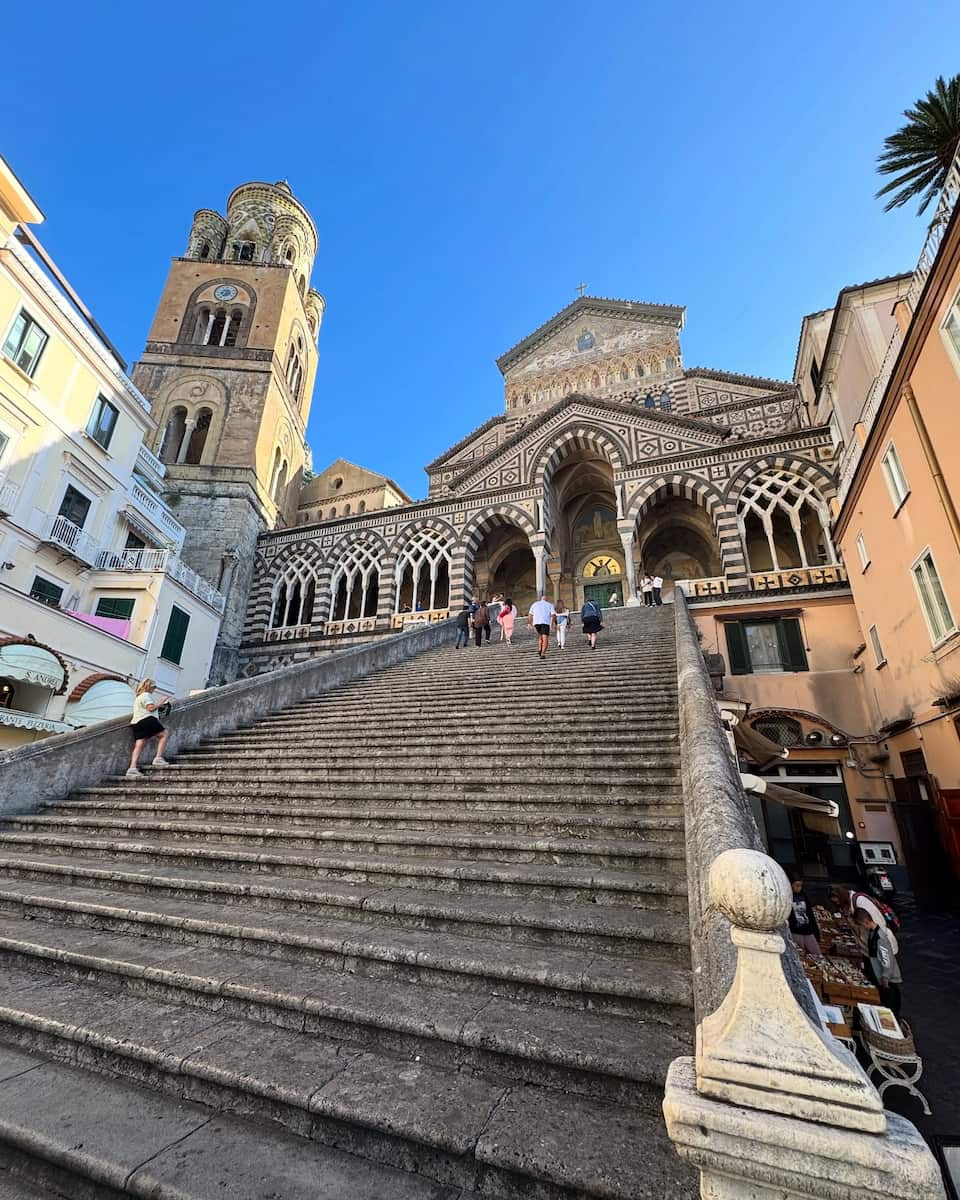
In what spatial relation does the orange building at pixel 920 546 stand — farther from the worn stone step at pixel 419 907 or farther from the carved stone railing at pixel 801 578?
the worn stone step at pixel 419 907

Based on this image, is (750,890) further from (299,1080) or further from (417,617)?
(417,617)

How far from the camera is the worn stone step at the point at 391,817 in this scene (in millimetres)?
4145

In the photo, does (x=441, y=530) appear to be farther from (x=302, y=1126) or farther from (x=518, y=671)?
(x=302, y=1126)

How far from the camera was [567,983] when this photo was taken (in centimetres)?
265

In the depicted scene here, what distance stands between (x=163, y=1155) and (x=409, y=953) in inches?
48.7

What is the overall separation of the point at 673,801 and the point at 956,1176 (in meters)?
2.28

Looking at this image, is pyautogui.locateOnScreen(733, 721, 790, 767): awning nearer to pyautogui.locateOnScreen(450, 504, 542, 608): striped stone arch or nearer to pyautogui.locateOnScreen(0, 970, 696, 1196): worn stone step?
pyautogui.locateOnScreen(0, 970, 696, 1196): worn stone step

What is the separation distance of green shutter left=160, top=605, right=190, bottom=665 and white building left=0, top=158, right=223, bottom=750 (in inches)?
1.9

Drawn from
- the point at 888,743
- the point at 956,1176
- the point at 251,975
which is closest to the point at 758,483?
the point at 888,743

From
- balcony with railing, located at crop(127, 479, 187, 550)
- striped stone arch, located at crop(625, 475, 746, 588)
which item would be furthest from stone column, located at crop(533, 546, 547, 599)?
balcony with railing, located at crop(127, 479, 187, 550)

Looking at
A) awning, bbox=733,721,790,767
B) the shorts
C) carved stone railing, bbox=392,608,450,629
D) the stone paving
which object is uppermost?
carved stone railing, bbox=392,608,450,629

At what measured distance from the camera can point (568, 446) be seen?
72.9 ft

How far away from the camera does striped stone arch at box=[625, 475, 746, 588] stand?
1752cm

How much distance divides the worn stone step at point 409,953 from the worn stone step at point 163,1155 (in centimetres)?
Answer: 89
